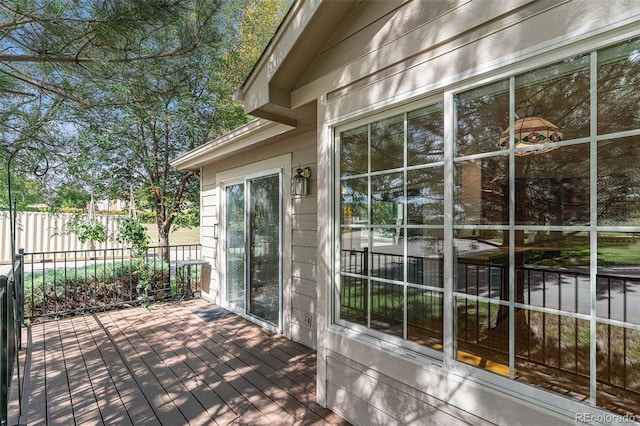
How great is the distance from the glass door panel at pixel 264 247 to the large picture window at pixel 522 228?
6.72 ft

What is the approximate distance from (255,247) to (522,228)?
3.54 m

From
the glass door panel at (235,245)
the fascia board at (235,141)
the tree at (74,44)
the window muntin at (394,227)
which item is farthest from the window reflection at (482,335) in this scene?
the glass door panel at (235,245)

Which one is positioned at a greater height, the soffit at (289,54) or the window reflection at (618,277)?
the soffit at (289,54)

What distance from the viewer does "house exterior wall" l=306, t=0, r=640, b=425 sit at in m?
1.40

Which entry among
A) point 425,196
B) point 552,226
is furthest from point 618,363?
point 425,196

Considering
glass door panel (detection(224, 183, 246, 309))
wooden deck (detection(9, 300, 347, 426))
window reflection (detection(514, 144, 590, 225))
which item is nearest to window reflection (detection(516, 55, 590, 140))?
window reflection (detection(514, 144, 590, 225))

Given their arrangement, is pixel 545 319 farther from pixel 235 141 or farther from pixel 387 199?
pixel 235 141

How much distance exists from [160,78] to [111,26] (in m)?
0.82

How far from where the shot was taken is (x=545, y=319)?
70.4 inches

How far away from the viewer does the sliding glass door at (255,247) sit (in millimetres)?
4223

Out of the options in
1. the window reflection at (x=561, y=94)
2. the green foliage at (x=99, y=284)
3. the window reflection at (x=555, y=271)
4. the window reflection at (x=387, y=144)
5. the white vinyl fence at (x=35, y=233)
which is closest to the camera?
the window reflection at (x=561, y=94)

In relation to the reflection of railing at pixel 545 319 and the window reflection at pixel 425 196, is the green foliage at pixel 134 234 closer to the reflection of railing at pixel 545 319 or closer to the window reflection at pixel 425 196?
the reflection of railing at pixel 545 319

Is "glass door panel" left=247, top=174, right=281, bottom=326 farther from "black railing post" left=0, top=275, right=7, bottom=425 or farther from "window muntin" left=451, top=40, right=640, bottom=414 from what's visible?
"window muntin" left=451, top=40, right=640, bottom=414

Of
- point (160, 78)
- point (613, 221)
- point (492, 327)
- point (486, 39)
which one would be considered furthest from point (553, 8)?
point (160, 78)
